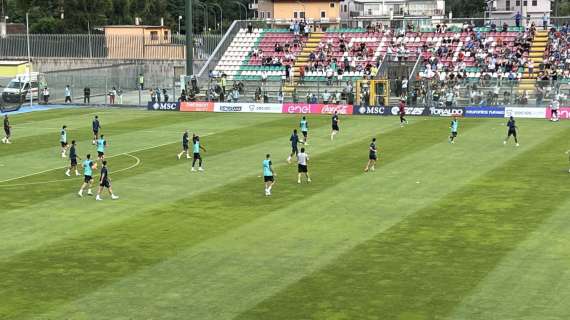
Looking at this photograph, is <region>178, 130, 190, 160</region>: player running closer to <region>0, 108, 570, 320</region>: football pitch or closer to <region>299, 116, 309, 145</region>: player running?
<region>0, 108, 570, 320</region>: football pitch

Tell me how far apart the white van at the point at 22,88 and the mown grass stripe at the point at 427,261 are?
4991 centimetres

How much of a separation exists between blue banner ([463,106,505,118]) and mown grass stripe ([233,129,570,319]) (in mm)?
28073

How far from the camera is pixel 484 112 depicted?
66.0m

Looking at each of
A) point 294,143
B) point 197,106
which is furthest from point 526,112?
point 294,143

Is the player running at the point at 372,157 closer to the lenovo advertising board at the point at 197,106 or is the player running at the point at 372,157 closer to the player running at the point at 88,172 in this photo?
the player running at the point at 88,172

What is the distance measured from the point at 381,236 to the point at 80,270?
30.8 ft

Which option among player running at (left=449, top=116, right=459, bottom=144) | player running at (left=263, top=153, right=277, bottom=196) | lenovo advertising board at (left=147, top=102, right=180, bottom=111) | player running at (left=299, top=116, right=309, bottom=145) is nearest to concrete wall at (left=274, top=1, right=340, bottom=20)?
lenovo advertising board at (left=147, top=102, right=180, bottom=111)

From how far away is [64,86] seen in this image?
83.4 m

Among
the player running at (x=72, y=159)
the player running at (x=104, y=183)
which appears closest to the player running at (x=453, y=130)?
the player running at (x=72, y=159)

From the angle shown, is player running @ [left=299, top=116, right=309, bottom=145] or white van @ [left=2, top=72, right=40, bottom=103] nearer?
player running @ [left=299, top=116, right=309, bottom=145]

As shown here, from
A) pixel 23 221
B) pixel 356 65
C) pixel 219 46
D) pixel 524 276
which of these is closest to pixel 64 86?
pixel 219 46

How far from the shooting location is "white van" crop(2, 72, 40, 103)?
77250 millimetres

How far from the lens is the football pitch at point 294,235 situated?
22344 mm

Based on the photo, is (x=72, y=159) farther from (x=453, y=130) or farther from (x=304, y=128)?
(x=453, y=130)
